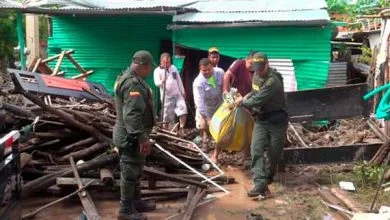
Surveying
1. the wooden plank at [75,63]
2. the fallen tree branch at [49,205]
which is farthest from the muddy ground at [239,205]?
the wooden plank at [75,63]

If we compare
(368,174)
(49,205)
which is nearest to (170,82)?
(368,174)

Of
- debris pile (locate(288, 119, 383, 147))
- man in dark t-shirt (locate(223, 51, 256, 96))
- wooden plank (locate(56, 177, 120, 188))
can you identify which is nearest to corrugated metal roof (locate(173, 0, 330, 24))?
debris pile (locate(288, 119, 383, 147))

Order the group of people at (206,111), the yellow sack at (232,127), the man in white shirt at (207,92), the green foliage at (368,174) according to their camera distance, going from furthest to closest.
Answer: the man in white shirt at (207,92), the yellow sack at (232,127), the green foliage at (368,174), the group of people at (206,111)

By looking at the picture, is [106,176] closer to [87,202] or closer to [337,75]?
[87,202]

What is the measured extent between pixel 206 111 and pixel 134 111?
11.6 feet

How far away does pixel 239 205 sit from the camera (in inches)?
252

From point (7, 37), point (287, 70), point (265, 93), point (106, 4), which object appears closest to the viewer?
point (265, 93)

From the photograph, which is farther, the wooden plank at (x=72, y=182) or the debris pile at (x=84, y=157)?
the debris pile at (x=84, y=157)

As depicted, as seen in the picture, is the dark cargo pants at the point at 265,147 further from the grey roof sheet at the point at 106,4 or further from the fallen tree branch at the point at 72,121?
the grey roof sheet at the point at 106,4

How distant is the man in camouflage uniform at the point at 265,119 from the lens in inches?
260

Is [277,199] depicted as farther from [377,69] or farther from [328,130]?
[377,69]

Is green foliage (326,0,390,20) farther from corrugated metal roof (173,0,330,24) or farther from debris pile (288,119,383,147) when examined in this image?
debris pile (288,119,383,147)

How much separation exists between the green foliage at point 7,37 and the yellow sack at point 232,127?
1606cm

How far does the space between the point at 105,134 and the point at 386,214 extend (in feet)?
14.0
